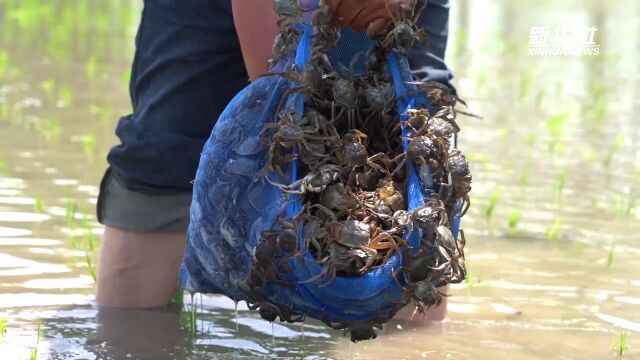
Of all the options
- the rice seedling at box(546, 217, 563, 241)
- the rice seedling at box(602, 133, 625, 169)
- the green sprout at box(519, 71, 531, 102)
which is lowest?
the rice seedling at box(546, 217, 563, 241)

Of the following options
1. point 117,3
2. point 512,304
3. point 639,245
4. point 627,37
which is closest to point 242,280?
point 512,304

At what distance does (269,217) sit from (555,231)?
6.59 ft

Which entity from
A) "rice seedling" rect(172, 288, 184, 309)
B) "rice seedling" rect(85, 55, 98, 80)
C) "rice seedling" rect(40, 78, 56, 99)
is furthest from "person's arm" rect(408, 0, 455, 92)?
"rice seedling" rect(85, 55, 98, 80)

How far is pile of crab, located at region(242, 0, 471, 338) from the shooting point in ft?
7.45

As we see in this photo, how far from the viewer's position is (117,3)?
1007 cm

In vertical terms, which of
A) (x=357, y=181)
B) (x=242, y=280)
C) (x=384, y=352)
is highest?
(x=357, y=181)

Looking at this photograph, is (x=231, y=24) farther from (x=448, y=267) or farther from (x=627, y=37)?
(x=627, y=37)

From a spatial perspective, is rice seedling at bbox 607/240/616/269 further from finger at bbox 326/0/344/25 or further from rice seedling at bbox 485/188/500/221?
finger at bbox 326/0/344/25

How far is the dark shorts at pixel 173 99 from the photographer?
10.2 feet

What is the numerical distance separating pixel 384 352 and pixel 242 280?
0.72 m

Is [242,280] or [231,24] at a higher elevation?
[231,24]

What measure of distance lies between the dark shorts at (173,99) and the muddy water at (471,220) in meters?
0.30

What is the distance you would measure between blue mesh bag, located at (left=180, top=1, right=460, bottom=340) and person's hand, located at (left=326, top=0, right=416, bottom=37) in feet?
0.21

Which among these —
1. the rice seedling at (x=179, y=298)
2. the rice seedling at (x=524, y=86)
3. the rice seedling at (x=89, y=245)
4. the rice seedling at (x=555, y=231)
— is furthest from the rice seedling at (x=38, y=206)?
the rice seedling at (x=524, y=86)
